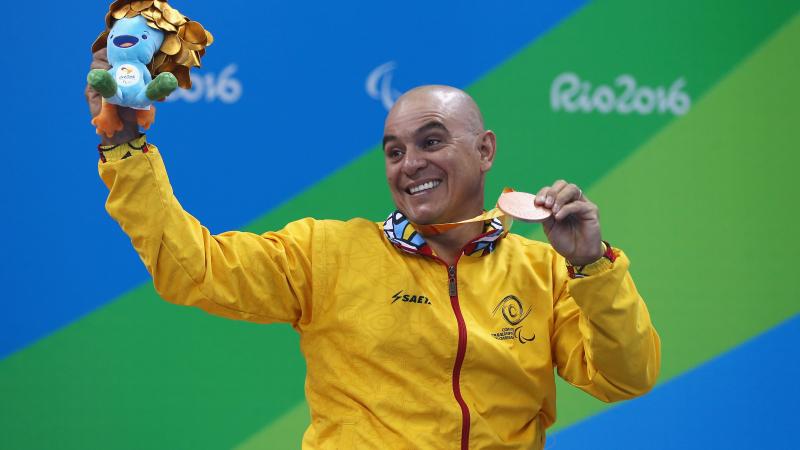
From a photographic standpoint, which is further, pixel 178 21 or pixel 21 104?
pixel 21 104

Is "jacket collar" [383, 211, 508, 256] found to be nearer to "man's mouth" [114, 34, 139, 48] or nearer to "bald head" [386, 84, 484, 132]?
"bald head" [386, 84, 484, 132]

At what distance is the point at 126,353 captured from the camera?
8.72 feet

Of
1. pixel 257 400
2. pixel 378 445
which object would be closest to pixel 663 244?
pixel 257 400

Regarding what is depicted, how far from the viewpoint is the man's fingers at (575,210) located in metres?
1.70

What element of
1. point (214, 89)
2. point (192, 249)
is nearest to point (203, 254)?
point (192, 249)

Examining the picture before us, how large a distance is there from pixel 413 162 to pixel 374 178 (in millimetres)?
907

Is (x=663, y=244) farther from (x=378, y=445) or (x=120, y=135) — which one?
(x=120, y=135)

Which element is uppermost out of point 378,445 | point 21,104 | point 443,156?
point 21,104

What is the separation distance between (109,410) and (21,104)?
814 mm

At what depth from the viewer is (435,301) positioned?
1880 mm

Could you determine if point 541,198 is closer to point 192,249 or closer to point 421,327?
point 421,327

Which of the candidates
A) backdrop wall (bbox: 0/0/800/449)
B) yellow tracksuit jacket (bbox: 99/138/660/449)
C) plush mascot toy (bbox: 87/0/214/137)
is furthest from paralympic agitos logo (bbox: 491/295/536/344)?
backdrop wall (bbox: 0/0/800/449)

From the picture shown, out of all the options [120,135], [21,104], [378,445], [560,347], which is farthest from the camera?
[21,104]

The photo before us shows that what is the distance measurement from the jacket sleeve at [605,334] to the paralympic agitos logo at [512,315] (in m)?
0.09
